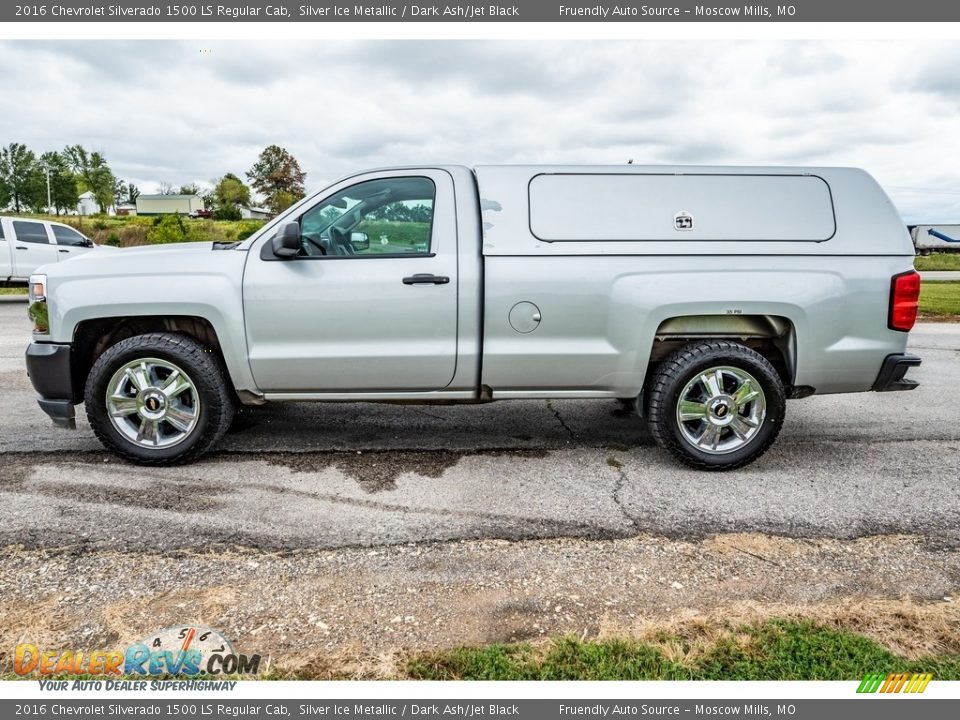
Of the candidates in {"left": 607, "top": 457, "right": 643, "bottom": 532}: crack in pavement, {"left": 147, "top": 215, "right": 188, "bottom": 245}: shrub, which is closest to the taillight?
{"left": 607, "top": 457, "right": 643, "bottom": 532}: crack in pavement

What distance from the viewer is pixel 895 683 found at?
234 cm

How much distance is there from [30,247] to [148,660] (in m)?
15.2

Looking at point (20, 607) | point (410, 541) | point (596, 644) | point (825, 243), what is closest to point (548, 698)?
point (596, 644)

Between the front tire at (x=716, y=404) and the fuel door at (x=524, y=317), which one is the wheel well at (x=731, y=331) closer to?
the front tire at (x=716, y=404)

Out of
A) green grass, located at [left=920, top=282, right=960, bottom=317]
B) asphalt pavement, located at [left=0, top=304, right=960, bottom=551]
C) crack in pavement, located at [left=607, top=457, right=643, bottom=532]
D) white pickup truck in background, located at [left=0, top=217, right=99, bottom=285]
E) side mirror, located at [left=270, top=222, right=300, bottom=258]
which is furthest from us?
white pickup truck in background, located at [left=0, top=217, right=99, bottom=285]

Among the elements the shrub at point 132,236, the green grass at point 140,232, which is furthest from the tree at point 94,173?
the shrub at point 132,236

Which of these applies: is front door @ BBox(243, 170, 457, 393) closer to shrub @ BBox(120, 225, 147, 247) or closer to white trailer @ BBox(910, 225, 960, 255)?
shrub @ BBox(120, 225, 147, 247)

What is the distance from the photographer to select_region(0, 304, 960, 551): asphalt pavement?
11.7 ft

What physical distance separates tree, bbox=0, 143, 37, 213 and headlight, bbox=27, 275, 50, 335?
296ft

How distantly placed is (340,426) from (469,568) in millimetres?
2581

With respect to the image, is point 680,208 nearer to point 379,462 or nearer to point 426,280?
point 426,280

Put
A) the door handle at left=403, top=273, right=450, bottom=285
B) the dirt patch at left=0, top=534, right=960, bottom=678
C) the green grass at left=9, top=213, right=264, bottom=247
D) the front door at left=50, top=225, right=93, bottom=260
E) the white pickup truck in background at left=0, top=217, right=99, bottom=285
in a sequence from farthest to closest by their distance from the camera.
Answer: the green grass at left=9, top=213, right=264, bottom=247
the front door at left=50, top=225, right=93, bottom=260
the white pickup truck in background at left=0, top=217, right=99, bottom=285
the door handle at left=403, top=273, right=450, bottom=285
the dirt patch at left=0, top=534, right=960, bottom=678

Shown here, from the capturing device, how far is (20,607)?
2.77 m

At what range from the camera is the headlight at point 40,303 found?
14.1 ft
